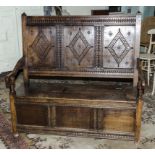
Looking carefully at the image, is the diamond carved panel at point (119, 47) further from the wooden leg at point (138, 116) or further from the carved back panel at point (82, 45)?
the wooden leg at point (138, 116)

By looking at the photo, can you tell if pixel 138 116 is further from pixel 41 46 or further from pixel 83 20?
pixel 41 46

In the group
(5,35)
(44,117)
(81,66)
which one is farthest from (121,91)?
(5,35)

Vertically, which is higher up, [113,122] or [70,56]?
[70,56]

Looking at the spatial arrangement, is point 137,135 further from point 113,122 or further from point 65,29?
point 65,29

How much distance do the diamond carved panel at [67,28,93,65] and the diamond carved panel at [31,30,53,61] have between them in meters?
0.26

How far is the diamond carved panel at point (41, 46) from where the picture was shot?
8.80 feet

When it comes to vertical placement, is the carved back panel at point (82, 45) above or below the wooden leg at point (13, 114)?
above

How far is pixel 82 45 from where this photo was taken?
2.65m

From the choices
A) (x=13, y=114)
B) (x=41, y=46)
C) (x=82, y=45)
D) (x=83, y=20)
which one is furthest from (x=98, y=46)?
(x=13, y=114)

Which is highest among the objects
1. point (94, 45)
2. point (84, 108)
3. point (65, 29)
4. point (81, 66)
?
point (65, 29)

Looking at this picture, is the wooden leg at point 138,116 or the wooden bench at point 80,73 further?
the wooden bench at point 80,73

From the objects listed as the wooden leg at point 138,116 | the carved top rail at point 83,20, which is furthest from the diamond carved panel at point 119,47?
the wooden leg at point 138,116

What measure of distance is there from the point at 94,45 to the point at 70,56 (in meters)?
0.30

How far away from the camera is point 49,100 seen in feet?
7.70
